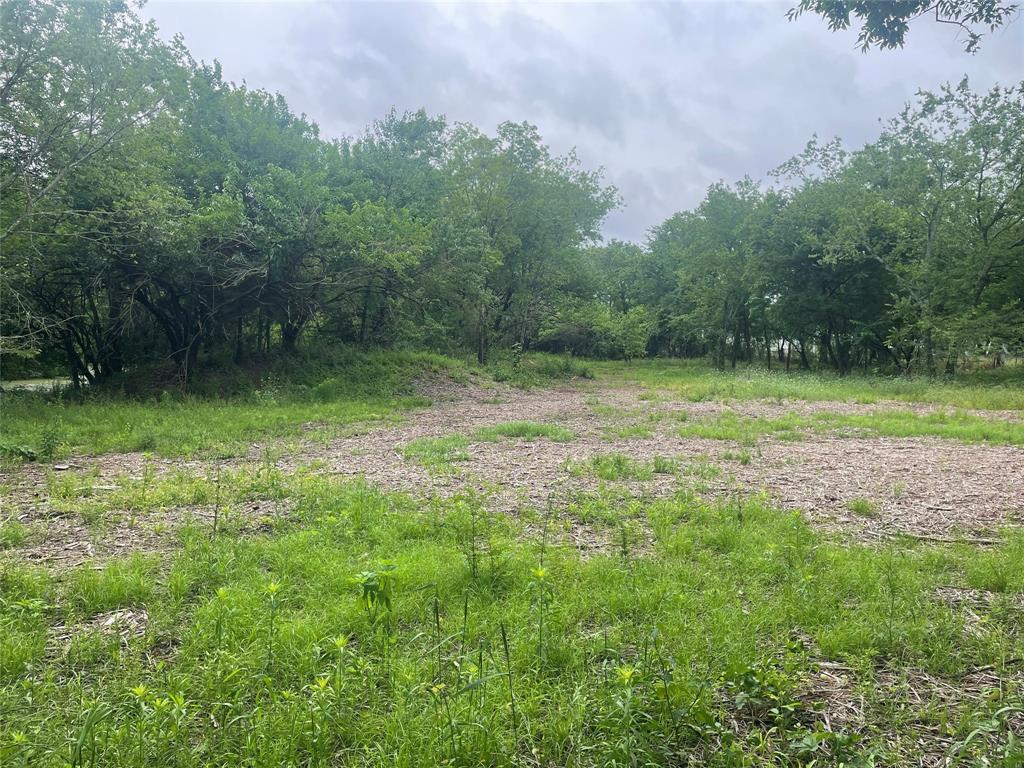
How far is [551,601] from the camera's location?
12.2 ft

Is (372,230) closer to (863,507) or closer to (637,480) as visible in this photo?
(637,480)

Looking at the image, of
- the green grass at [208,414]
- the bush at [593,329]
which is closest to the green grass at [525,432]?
the green grass at [208,414]

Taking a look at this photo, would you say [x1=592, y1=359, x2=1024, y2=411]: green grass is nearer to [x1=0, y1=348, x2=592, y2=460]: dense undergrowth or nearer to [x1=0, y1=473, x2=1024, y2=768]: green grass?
Answer: [x1=0, y1=348, x2=592, y2=460]: dense undergrowth

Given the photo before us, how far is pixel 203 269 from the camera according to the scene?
51.1 feet

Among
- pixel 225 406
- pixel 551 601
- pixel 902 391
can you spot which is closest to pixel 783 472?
pixel 551 601

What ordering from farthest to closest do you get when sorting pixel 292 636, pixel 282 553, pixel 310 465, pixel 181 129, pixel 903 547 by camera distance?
pixel 181 129, pixel 310 465, pixel 903 547, pixel 282 553, pixel 292 636

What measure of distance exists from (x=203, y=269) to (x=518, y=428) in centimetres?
1123

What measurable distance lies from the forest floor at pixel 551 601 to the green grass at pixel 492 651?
19 millimetres

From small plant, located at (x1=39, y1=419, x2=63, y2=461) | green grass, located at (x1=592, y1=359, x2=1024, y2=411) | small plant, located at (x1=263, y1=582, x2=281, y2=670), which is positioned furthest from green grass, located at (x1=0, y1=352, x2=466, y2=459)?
green grass, located at (x1=592, y1=359, x2=1024, y2=411)

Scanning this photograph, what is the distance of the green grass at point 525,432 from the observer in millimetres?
10891

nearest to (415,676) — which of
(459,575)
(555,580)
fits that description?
(459,575)

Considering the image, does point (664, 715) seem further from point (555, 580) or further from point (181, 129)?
point (181, 129)

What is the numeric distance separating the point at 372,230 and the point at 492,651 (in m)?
15.8

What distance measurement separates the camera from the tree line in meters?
11.7
